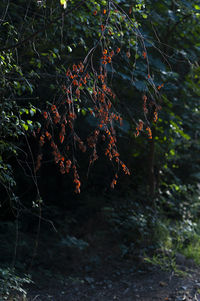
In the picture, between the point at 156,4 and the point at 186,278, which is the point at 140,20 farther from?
the point at 186,278

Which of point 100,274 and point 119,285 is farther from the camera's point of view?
point 100,274

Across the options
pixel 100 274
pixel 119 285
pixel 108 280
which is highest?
pixel 119 285

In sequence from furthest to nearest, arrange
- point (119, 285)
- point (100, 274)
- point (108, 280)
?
1. point (100, 274)
2. point (108, 280)
3. point (119, 285)

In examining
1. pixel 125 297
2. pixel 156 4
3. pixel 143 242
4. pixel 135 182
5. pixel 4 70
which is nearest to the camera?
pixel 4 70

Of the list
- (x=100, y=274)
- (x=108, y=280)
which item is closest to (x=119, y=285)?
(x=108, y=280)

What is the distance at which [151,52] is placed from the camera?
490 cm

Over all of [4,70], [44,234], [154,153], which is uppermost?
[4,70]

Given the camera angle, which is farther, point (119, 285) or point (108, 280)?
point (108, 280)

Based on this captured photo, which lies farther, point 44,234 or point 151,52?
point 44,234

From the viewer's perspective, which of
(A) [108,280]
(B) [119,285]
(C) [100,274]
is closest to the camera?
(B) [119,285]

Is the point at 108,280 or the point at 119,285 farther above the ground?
the point at 119,285

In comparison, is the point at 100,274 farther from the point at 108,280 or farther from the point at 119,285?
the point at 119,285

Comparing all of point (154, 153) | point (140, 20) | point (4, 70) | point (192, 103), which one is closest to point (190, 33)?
point (192, 103)

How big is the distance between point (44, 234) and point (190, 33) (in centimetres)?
381
